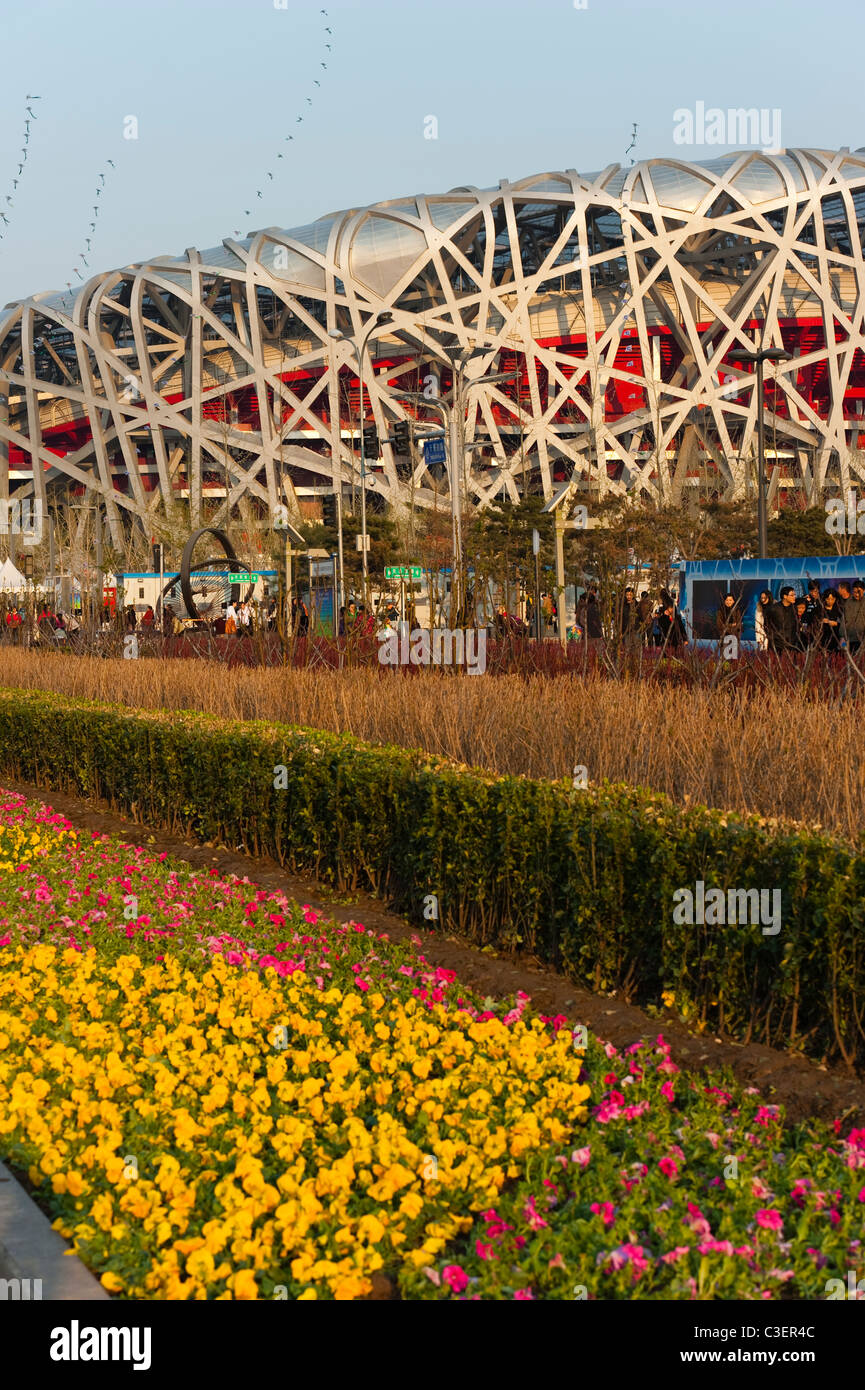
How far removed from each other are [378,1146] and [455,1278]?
0.74 metres

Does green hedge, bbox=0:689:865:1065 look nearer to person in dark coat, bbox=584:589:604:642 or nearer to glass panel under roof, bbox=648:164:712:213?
person in dark coat, bbox=584:589:604:642

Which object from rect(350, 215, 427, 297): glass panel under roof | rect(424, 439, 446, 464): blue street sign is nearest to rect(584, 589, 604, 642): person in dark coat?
rect(424, 439, 446, 464): blue street sign

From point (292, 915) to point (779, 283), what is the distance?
72047 mm

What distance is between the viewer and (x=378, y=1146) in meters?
3.99

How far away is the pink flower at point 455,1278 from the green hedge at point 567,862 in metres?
2.35

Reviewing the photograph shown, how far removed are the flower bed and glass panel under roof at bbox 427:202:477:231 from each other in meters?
70.2

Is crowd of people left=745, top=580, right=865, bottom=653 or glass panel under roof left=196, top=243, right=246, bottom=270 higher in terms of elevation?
glass panel under roof left=196, top=243, right=246, bottom=270

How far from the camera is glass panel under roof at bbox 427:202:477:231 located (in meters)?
70.6

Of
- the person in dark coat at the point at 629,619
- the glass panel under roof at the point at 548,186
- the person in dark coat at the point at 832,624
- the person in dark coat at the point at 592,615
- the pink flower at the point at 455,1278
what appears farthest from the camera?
the glass panel under roof at the point at 548,186

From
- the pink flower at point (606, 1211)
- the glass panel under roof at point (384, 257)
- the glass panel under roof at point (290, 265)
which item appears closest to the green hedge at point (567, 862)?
the pink flower at point (606, 1211)

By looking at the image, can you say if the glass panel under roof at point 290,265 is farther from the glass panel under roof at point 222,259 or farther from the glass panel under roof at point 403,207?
the glass panel under roof at point 403,207

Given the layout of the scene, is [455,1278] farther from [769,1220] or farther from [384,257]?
[384,257]

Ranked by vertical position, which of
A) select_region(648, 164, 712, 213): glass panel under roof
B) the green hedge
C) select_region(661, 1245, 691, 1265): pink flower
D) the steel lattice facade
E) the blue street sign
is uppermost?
select_region(648, 164, 712, 213): glass panel under roof

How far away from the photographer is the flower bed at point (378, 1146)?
3.41m
